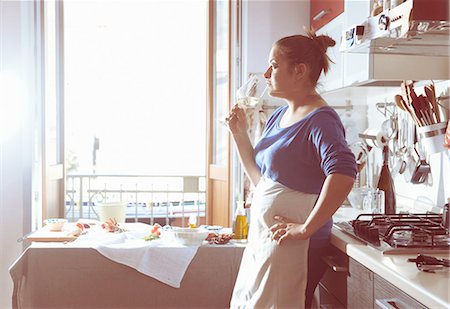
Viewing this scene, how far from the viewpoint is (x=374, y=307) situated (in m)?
1.44

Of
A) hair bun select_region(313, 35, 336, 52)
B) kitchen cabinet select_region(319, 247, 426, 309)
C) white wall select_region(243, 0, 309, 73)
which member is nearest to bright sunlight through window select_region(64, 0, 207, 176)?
white wall select_region(243, 0, 309, 73)

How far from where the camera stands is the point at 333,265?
5.56 feet

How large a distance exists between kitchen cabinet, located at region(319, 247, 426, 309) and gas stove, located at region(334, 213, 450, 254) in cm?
8

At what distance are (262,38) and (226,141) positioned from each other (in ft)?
2.35

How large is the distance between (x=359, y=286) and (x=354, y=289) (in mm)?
49

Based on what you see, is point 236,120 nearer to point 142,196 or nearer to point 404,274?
point 404,274

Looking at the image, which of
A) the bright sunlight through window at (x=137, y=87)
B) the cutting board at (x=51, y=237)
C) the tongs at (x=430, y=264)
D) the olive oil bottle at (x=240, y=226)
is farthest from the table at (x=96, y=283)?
the bright sunlight through window at (x=137, y=87)

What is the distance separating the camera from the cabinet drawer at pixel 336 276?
66.5 inches

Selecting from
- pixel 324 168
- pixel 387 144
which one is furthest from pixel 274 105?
pixel 324 168

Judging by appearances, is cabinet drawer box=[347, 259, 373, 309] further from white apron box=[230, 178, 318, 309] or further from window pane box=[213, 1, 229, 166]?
window pane box=[213, 1, 229, 166]

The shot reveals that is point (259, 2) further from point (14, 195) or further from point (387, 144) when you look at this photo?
point (14, 195)

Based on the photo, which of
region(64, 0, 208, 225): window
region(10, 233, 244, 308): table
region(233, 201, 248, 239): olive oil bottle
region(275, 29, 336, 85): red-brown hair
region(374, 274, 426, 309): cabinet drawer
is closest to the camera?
region(374, 274, 426, 309): cabinet drawer

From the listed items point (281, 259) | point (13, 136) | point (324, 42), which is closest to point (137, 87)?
point (13, 136)

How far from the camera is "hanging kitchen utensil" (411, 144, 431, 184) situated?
7.63 feet
